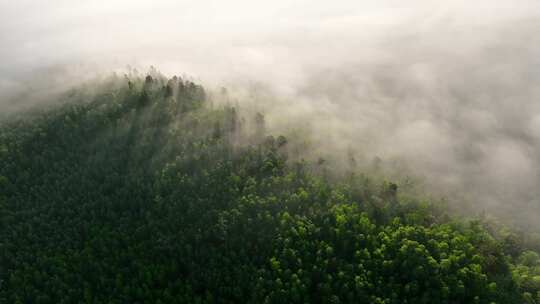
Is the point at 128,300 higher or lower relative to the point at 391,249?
lower

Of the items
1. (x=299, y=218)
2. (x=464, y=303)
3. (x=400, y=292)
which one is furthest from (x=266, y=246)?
(x=464, y=303)

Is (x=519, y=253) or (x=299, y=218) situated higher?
(x=299, y=218)

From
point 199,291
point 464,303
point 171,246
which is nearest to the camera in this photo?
point 464,303

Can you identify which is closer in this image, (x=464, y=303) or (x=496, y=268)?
(x=464, y=303)

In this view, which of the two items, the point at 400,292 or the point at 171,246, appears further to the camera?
the point at 171,246

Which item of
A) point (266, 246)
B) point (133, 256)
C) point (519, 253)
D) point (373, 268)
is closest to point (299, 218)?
point (266, 246)

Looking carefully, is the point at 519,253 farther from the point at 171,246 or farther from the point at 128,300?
the point at 128,300

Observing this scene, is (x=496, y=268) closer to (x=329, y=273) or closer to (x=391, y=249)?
(x=391, y=249)

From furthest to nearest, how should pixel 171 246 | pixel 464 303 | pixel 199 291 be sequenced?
pixel 171 246, pixel 199 291, pixel 464 303
